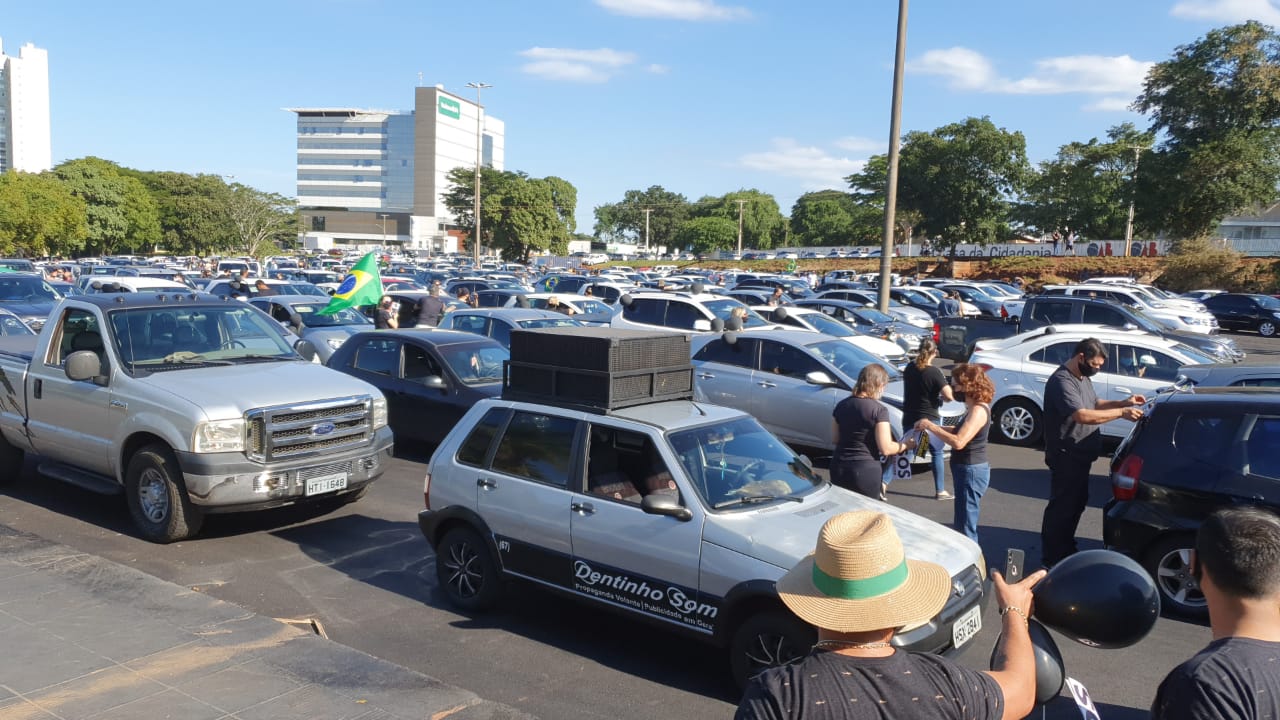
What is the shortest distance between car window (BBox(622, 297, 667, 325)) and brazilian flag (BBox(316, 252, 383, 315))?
4.73m

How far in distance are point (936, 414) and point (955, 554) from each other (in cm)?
459

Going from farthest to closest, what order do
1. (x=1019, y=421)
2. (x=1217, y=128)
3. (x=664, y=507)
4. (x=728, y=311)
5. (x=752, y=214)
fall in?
(x=752, y=214) → (x=1217, y=128) → (x=728, y=311) → (x=1019, y=421) → (x=664, y=507)

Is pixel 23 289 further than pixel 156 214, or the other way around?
pixel 156 214

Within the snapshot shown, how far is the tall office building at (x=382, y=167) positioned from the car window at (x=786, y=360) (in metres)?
139

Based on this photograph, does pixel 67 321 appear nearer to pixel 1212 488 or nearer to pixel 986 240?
pixel 1212 488

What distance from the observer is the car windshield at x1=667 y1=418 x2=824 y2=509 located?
215 inches

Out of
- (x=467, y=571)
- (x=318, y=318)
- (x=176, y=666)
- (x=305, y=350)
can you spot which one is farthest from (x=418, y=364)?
(x=318, y=318)

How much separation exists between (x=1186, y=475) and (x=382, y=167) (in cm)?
16169

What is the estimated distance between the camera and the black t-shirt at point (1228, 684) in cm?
221

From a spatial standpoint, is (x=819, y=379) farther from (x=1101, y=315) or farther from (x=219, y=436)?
(x=1101, y=315)

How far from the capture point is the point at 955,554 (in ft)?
16.9

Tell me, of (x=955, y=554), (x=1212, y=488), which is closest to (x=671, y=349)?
(x=955, y=554)

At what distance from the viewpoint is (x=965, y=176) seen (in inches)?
2665

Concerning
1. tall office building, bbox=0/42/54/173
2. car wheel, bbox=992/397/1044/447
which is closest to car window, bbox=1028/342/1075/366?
car wheel, bbox=992/397/1044/447
